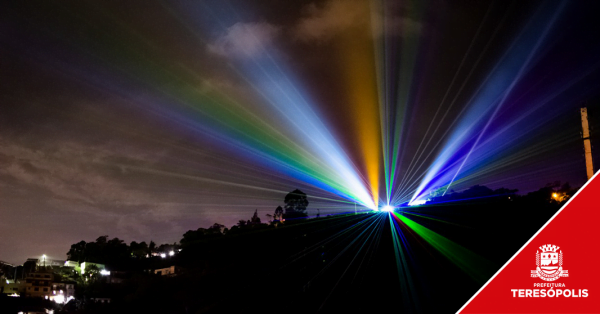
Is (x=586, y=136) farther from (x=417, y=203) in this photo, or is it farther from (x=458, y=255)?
(x=417, y=203)

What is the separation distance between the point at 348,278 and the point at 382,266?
8.05ft

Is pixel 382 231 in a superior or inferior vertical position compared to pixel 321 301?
superior

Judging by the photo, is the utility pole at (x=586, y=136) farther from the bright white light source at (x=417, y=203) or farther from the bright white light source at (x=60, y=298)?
the bright white light source at (x=60, y=298)

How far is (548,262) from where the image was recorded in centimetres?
558

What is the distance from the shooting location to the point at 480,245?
13078mm

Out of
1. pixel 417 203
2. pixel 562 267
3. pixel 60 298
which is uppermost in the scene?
pixel 417 203

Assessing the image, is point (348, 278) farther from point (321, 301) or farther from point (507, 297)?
point (507, 297)

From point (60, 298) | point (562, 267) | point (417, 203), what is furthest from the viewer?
point (60, 298)

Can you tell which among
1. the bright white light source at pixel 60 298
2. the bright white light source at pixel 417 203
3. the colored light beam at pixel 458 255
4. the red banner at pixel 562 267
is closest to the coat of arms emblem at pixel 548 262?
the red banner at pixel 562 267

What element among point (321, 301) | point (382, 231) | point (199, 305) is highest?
point (382, 231)

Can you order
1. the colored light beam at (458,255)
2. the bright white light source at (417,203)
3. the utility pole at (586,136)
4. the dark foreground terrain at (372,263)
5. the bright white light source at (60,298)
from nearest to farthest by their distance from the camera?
the utility pole at (586,136) → the colored light beam at (458,255) → the dark foreground terrain at (372,263) → the bright white light source at (417,203) → the bright white light source at (60,298)

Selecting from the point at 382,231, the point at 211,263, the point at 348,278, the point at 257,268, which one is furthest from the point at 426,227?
the point at 211,263

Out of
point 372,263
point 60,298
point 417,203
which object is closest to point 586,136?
point 372,263

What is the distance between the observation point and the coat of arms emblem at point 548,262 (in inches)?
218
